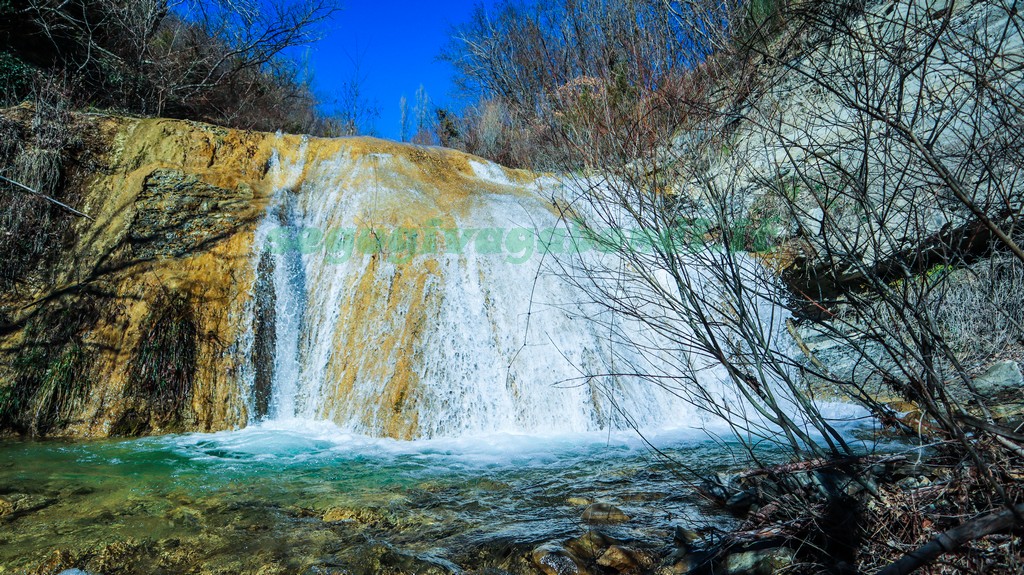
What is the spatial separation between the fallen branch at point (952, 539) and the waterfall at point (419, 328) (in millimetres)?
3432

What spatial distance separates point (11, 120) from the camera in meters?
6.33

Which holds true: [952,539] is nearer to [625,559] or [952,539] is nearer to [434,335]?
[625,559]

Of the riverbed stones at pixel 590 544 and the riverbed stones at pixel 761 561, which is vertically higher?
the riverbed stones at pixel 761 561

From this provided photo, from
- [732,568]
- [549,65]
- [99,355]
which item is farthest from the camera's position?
[99,355]

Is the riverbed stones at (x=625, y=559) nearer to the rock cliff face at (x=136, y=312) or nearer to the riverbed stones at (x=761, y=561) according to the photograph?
the riverbed stones at (x=761, y=561)

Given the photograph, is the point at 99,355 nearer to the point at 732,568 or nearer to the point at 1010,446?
the point at 732,568

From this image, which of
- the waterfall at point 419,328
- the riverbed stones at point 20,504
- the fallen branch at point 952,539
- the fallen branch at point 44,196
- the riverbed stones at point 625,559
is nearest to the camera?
the fallen branch at point 952,539

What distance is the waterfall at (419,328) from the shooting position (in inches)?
210

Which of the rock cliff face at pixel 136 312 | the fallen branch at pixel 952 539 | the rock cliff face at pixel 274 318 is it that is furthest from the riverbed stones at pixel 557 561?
the rock cliff face at pixel 136 312

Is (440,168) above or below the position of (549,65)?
above

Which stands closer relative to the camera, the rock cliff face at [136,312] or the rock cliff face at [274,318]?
the rock cliff face at [136,312]

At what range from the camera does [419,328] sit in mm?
5652

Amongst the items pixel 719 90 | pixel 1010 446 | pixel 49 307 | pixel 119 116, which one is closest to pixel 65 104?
pixel 119 116

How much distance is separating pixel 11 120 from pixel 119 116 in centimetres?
112
